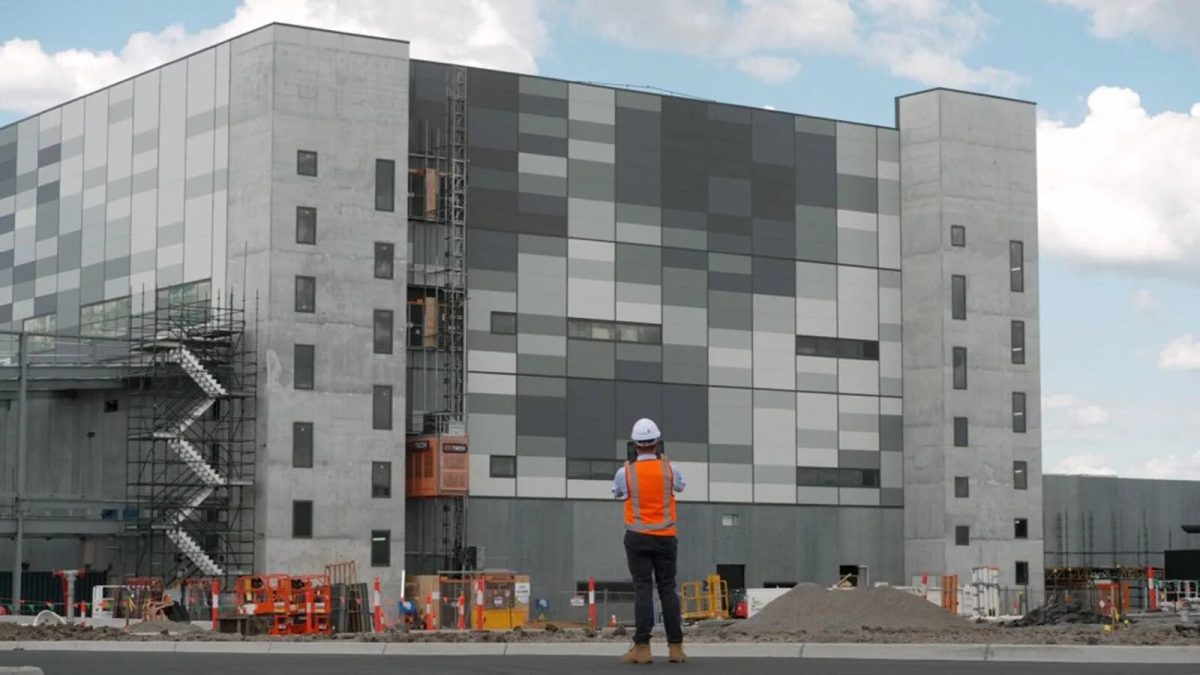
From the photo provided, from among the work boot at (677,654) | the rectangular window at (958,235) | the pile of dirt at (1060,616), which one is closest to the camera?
the work boot at (677,654)

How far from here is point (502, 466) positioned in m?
66.6

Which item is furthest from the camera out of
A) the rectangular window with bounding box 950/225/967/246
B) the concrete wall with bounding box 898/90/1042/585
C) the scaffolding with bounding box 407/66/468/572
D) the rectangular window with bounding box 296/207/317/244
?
the rectangular window with bounding box 950/225/967/246

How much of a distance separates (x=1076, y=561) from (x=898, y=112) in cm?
2461

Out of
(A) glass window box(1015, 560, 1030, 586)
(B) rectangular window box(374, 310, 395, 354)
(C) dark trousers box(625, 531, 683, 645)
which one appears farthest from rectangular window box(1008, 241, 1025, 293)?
(C) dark trousers box(625, 531, 683, 645)

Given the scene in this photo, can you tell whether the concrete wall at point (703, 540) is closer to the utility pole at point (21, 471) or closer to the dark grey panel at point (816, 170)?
the dark grey panel at point (816, 170)

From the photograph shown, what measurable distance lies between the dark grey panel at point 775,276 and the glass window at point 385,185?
14.9 meters

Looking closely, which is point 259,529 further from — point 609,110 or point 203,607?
point 609,110

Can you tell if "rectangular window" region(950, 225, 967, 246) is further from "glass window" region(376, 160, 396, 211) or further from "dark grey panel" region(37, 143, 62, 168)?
"dark grey panel" region(37, 143, 62, 168)

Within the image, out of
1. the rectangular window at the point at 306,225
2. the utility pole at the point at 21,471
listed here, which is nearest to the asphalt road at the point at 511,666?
the utility pole at the point at 21,471

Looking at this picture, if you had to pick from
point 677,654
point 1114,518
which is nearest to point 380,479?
point 1114,518

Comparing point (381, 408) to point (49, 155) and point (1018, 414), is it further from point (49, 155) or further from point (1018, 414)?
point (1018, 414)

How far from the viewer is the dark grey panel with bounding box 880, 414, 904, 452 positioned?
75.3 metres

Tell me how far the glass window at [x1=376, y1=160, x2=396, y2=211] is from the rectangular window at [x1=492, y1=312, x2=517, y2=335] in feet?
17.4

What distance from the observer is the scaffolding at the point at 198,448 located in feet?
202
